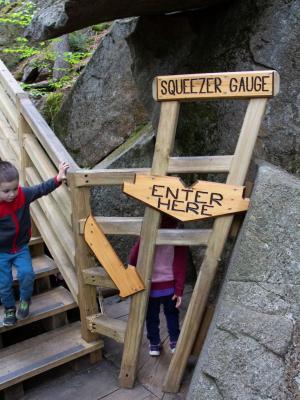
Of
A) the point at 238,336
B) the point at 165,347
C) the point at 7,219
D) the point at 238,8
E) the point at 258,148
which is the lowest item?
the point at 165,347

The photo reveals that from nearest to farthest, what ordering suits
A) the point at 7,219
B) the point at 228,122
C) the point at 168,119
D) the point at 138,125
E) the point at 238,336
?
the point at 238,336, the point at 168,119, the point at 7,219, the point at 228,122, the point at 138,125

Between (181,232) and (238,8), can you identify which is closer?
(181,232)

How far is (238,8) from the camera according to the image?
3.44 meters

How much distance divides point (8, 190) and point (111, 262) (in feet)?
3.00

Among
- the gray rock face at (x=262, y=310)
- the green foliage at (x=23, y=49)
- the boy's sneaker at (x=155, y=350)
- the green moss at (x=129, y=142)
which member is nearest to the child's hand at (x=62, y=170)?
the gray rock face at (x=262, y=310)

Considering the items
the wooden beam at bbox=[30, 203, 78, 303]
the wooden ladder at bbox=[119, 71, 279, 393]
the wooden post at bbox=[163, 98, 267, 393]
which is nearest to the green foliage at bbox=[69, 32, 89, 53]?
the wooden beam at bbox=[30, 203, 78, 303]

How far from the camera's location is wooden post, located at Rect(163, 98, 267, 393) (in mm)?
2543

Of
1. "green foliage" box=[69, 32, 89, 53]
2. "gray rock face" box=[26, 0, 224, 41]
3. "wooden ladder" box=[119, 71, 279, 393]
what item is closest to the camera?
"wooden ladder" box=[119, 71, 279, 393]

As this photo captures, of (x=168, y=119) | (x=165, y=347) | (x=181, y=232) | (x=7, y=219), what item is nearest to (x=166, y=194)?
(x=181, y=232)

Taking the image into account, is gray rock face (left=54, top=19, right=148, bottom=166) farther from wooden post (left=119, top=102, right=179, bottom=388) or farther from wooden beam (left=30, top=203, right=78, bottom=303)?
wooden post (left=119, top=102, right=179, bottom=388)

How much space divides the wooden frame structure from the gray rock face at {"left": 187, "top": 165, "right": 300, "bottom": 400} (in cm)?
30

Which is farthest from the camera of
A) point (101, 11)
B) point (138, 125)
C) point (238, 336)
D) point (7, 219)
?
point (138, 125)

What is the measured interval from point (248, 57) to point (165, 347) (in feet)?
8.17

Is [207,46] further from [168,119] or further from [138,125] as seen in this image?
[138,125]
